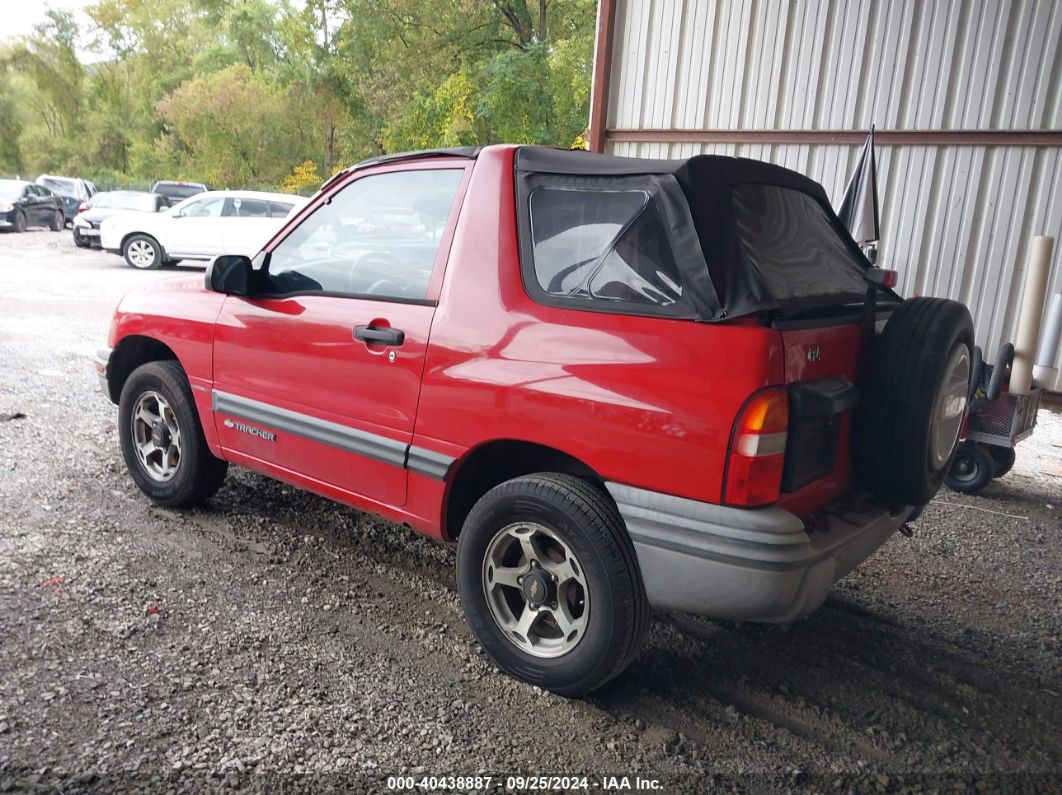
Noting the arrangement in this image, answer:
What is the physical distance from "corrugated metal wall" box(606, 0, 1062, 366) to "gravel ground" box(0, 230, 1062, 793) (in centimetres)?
348

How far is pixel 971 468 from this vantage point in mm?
5945

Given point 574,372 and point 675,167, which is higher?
point 675,167

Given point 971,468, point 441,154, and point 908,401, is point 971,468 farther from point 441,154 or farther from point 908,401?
point 441,154

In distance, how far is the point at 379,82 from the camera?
27.5m

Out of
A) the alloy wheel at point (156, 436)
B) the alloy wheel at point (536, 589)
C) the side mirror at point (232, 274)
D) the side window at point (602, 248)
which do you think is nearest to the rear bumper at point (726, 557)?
the alloy wheel at point (536, 589)

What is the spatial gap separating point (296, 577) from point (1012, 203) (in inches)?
259

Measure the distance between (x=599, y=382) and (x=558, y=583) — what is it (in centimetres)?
74

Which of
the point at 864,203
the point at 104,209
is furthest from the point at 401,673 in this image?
the point at 104,209

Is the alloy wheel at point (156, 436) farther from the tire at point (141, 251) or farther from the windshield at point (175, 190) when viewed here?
the windshield at point (175, 190)

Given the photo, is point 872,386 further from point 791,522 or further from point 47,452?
point 47,452

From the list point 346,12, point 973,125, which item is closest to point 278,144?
point 346,12

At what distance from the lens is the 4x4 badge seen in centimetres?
383

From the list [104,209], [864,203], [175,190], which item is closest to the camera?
[864,203]

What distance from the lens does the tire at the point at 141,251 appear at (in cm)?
1711
